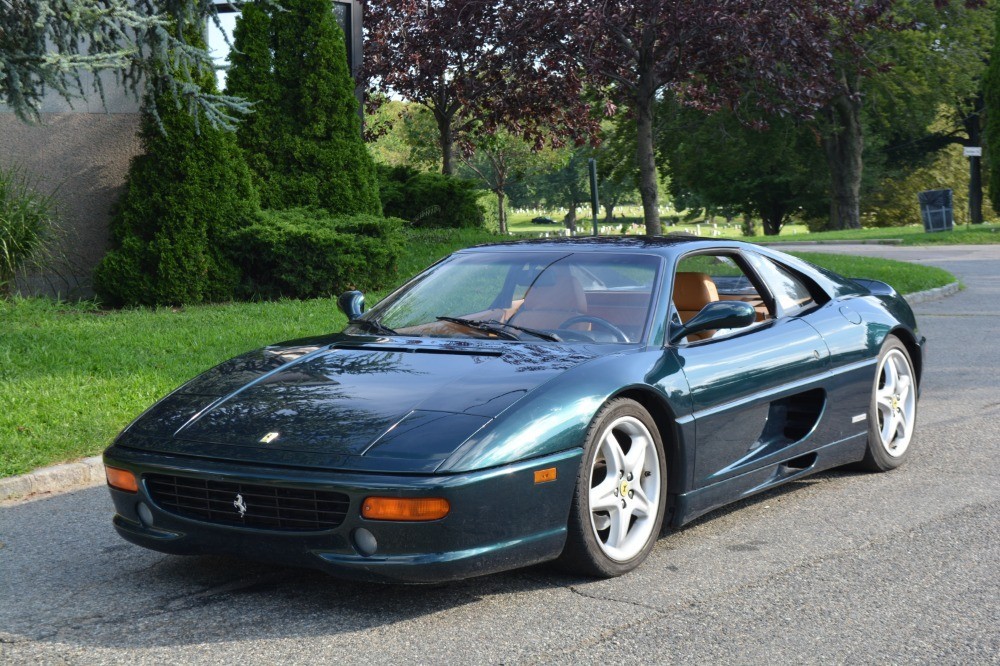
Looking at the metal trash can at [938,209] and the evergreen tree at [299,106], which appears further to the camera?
the metal trash can at [938,209]

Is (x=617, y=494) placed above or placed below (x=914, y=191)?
below

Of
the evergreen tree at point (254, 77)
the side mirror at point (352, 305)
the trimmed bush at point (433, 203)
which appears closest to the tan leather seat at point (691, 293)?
the side mirror at point (352, 305)

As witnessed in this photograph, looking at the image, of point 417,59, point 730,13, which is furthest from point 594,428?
point 417,59

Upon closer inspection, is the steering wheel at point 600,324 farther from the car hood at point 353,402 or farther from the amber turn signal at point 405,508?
the amber turn signal at point 405,508

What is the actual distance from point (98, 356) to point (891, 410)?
20.1 feet

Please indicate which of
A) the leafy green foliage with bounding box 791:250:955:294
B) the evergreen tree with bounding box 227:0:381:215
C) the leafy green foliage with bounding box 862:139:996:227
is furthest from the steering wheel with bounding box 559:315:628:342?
the leafy green foliage with bounding box 862:139:996:227

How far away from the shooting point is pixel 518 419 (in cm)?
416

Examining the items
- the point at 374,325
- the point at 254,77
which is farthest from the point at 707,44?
the point at 374,325

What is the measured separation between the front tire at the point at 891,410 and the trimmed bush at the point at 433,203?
50.2 ft

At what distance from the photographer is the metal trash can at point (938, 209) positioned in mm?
33688

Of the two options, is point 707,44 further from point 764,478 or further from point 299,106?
point 764,478

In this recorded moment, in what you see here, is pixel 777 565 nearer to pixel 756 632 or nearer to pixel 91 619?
pixel 756 632

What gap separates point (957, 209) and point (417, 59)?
52713 mm

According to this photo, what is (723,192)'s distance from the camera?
188 feet
